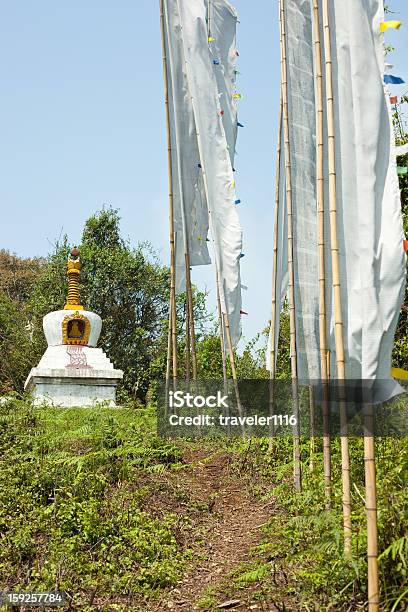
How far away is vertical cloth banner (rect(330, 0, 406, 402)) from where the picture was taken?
4.77 meters

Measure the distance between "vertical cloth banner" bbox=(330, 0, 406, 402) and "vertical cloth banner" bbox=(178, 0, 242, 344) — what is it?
14.8ft

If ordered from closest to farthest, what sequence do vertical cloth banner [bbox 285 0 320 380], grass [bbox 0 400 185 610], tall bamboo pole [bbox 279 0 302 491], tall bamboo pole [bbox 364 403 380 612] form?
tall bamboo pole [bbox 364 403 380 612] → grass [bbox 0 400 185 610] → vertical cloth banner [bbox 285 0 320 380] → tall bamboo pole [bbox 279 0 302 491]

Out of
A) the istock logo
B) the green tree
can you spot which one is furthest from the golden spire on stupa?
the istock logo

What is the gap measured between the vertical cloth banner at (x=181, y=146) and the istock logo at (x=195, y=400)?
4.69 feet

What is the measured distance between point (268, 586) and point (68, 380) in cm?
1082

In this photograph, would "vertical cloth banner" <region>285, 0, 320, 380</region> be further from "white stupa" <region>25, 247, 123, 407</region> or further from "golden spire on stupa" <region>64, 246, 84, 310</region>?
"golden spire on stupa" <region>64, 246, 84, 310</region>

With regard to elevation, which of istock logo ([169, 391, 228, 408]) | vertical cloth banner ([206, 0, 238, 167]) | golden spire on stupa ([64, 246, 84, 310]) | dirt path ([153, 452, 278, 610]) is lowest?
dirt path ([153, 452, 278, 610])

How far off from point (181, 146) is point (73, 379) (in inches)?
277

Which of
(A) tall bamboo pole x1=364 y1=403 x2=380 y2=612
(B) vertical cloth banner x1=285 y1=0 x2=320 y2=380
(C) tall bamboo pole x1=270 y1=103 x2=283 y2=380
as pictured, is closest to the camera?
(A) tall bamboo pole x1=364 y1=403 x2=380 y2=612

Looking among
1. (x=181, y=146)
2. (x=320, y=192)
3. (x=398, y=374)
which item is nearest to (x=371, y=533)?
(x=398, y=374)

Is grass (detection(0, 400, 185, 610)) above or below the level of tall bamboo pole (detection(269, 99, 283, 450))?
below

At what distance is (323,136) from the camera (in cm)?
585

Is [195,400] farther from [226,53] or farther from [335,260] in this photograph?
[335,260]

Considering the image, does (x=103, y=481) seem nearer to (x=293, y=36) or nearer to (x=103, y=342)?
(x=293, y=36)
